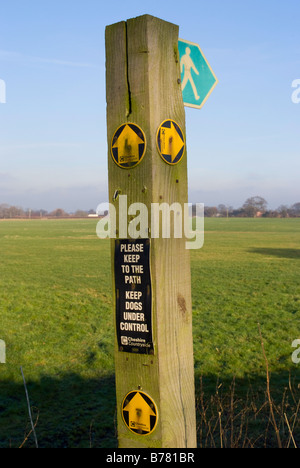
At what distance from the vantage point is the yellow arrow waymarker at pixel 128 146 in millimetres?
1931

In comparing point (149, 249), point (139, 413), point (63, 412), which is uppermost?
point (149, 249)

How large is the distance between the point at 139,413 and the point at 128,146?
1.13 meters

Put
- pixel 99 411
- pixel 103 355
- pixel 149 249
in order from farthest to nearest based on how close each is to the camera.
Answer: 1. pixel 103 355
2. pixel 99 411
3. pixel 149 249

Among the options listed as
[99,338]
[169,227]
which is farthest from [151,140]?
[99,338]

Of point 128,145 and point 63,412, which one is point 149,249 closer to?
point 128,145

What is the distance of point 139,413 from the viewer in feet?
6.51

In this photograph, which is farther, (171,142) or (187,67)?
(187,67)

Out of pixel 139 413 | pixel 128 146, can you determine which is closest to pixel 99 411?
pixel 139 413

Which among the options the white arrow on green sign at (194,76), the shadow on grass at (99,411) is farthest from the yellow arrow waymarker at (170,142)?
the shadow on grass at (99,411)

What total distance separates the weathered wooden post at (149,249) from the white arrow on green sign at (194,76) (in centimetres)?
13

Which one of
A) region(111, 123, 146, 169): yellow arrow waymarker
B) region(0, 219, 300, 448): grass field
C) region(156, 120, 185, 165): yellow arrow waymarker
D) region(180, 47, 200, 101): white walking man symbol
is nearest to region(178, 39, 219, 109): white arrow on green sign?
region(180, 47, 200, 101): white walking man symbol

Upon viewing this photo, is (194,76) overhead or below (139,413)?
overhead

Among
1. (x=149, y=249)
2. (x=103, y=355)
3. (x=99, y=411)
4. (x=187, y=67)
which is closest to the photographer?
(x=149, y=249)
